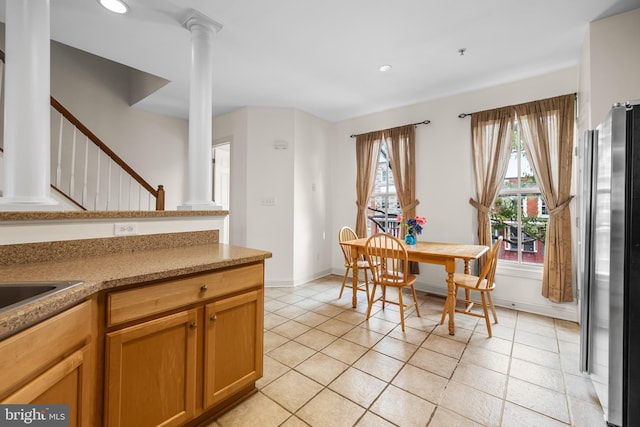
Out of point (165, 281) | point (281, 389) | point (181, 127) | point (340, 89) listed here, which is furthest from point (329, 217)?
point (165, 281)

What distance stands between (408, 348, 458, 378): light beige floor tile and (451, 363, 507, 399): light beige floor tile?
5cm

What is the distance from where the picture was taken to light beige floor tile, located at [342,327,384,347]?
2.44 m

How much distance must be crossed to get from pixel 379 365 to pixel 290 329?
3.10ft

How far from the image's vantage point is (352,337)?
99.5 inches

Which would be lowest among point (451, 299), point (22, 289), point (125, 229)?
point (451, 299)

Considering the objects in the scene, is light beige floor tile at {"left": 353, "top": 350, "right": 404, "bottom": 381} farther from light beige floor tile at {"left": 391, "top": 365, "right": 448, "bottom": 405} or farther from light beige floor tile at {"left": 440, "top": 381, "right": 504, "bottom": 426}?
light beige floor tile at {"left": 440, "top": 381, "right": 504, "bottom": 426}

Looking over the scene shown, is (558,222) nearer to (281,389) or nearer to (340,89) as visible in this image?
(340,89)

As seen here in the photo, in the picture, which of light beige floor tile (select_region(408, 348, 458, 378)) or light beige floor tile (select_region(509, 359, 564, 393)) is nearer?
light beige floor tile (select_region(509, 359, 564, 393))

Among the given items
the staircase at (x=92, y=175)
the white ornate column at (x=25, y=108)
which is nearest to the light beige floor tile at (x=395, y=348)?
the white ornate column at (x=25, y=108)

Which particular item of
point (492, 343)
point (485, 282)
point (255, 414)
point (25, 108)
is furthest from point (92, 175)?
point (492, 343)

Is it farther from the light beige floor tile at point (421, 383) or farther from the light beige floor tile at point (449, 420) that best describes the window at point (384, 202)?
the light beige floor tile at point (449, 420)

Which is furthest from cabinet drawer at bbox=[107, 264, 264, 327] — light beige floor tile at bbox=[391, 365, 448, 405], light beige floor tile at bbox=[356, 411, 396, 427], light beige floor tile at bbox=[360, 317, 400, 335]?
light beige floor tile at bbox=[360, 317, 400, 335]

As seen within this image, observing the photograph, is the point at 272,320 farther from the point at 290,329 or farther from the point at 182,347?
the point at 182,347

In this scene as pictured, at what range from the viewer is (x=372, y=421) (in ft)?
5.07
